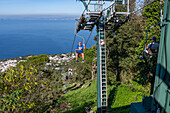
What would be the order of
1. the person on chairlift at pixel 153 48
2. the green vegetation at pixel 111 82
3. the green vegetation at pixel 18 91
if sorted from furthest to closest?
the green vegetation at pixel 111 82, the green vegetation at pixel 18 91, the person on chairlift at pixel 153 48

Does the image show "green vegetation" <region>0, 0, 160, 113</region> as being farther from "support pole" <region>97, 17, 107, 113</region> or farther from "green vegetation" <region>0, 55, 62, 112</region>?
"support pole" <region>97, 17, 107, 113</region>

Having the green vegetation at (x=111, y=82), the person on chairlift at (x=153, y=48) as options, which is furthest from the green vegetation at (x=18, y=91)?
the person on chairlift at (x=153, y=48)

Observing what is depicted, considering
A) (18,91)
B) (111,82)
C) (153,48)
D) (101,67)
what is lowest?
(111,82)

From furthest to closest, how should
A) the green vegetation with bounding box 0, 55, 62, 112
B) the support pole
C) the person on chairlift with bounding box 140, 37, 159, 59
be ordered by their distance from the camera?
the green vegetation with bounding box 0, 55, 62, 112 → the support pole → the person on chairlift with bounding box 140, 37, 159, 59

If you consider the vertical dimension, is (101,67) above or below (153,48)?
below

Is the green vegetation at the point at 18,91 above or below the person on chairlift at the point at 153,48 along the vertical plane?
below

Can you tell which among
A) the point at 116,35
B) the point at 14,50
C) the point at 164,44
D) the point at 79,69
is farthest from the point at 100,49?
the point at 14,50

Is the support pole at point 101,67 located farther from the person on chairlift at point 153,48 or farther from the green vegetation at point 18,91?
the green vegetation at point 18,91

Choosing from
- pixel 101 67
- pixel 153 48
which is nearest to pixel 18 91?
pixel 101 67

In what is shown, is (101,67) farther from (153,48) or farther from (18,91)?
(18,91)

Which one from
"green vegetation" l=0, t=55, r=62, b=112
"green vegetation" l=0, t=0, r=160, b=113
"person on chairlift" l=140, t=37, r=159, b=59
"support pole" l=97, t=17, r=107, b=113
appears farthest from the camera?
"green vegetation" l=0, t=0, r=160, b=113

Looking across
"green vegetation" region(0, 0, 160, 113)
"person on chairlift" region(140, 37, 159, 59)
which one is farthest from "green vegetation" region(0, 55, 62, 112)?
"person on chairlift" region(140, 37, 159, 59)

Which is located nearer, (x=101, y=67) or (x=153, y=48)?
(x=153, y=48)

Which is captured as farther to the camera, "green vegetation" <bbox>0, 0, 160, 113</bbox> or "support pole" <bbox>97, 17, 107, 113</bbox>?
"green vegetation" <bbox>0, 0, 160, 113</bbox>
